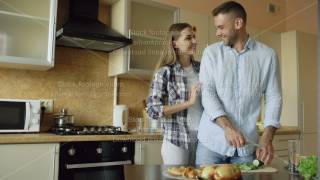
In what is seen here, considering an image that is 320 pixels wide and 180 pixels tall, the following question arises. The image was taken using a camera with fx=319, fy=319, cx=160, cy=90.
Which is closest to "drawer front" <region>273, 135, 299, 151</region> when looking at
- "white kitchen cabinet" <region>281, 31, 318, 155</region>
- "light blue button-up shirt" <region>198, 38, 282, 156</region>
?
"white kitchen cabinet" <region>281, 31, 318, 155</region>

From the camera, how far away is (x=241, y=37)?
1.06m

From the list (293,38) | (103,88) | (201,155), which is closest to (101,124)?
(103,88)

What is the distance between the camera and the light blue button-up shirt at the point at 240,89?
98 cm

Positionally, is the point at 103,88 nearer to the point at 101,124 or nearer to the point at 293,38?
the point at 101,124

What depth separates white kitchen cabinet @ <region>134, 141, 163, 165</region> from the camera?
5.75 ft

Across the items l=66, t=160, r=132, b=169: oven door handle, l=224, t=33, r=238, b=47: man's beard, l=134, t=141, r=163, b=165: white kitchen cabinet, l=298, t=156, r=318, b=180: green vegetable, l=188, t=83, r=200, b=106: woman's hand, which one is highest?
l=224, t=33, r=238, b=47: man's beard

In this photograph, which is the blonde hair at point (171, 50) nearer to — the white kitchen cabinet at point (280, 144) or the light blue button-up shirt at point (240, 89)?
the light blue button-up shirt at point (240, 89)

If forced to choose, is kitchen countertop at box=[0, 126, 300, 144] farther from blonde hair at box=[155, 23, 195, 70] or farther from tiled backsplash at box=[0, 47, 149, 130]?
blonde hair at box=[155, 23, 195, 70]

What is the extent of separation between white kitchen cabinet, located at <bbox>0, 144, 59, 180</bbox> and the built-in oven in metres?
0.04

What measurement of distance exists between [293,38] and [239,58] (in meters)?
1.85

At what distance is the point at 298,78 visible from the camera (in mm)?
2609

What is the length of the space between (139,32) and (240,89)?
1.14m

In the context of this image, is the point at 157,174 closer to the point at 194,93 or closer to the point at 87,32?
the point at 194,93

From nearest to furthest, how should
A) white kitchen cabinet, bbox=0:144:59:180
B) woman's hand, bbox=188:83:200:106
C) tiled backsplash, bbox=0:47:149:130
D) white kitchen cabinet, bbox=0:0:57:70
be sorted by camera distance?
woman's hand, bbox=188:83:200:106 < white kitchen cabinet, bbox=0:144:59:180 < white kitchen cabinet, bbox=0:0:57:70 < tiled backsplash, bbox=0:47:149:130
